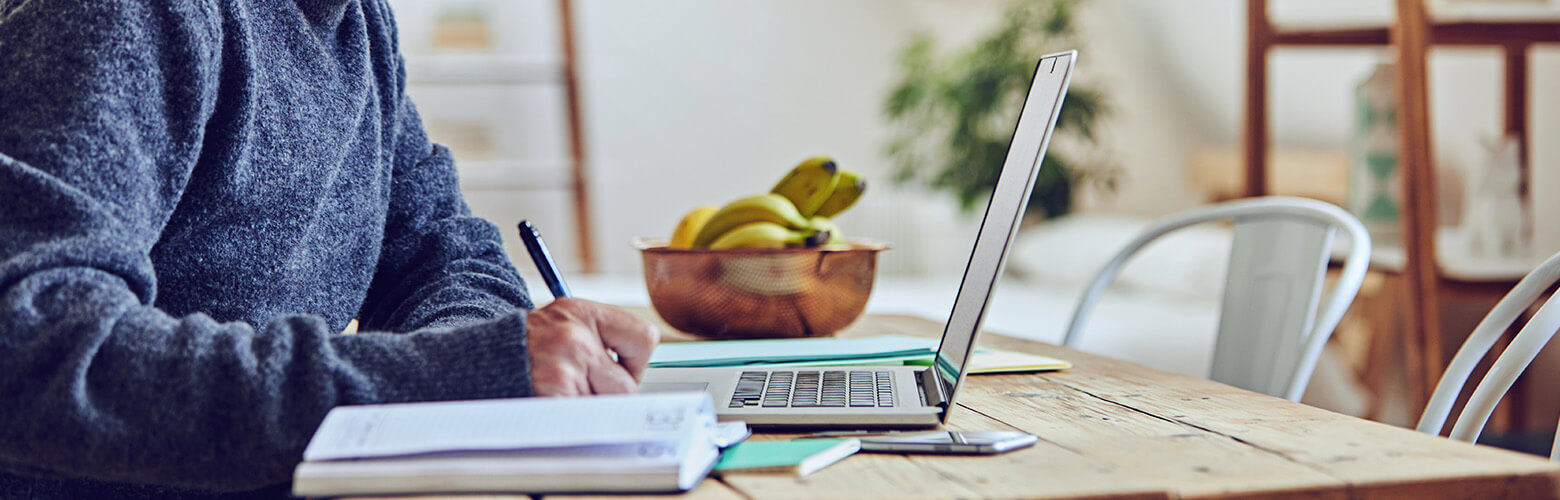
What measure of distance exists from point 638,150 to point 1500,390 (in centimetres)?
355

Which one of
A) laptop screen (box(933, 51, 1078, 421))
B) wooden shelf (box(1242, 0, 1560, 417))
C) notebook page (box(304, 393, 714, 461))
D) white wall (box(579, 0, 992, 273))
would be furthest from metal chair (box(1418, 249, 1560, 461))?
white wall (box(579, 0, 992, 273))

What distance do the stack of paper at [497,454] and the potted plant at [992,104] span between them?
2802mm

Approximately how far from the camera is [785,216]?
3.76ft

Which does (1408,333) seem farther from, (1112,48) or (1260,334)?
(1112,48)

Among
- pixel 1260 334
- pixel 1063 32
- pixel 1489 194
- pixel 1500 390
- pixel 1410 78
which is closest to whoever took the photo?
pixel 1500 390

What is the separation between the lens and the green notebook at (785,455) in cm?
58

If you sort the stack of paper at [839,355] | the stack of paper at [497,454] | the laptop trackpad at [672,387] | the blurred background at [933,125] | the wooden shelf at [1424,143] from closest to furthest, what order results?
the stack of paper at [497,454], the laptop trackpad at [672,387], the stack of paper at [839,355], the wooden shelf at [1424,143], the blurred background at [933,125]

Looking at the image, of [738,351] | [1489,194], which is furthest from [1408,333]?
[738,351]

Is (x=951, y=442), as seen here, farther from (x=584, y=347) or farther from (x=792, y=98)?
(x=792, y=98)

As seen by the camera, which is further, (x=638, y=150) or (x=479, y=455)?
(x=638, y=150)

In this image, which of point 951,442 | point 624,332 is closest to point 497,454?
point 624,332

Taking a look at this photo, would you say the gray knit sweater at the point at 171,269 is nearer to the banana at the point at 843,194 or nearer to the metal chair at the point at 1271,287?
the banana at the point at 843,194

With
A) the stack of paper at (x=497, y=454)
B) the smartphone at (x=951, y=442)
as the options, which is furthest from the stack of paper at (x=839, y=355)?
the stack of paper at (x=497, y=454)

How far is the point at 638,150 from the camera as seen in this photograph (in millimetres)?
4227
